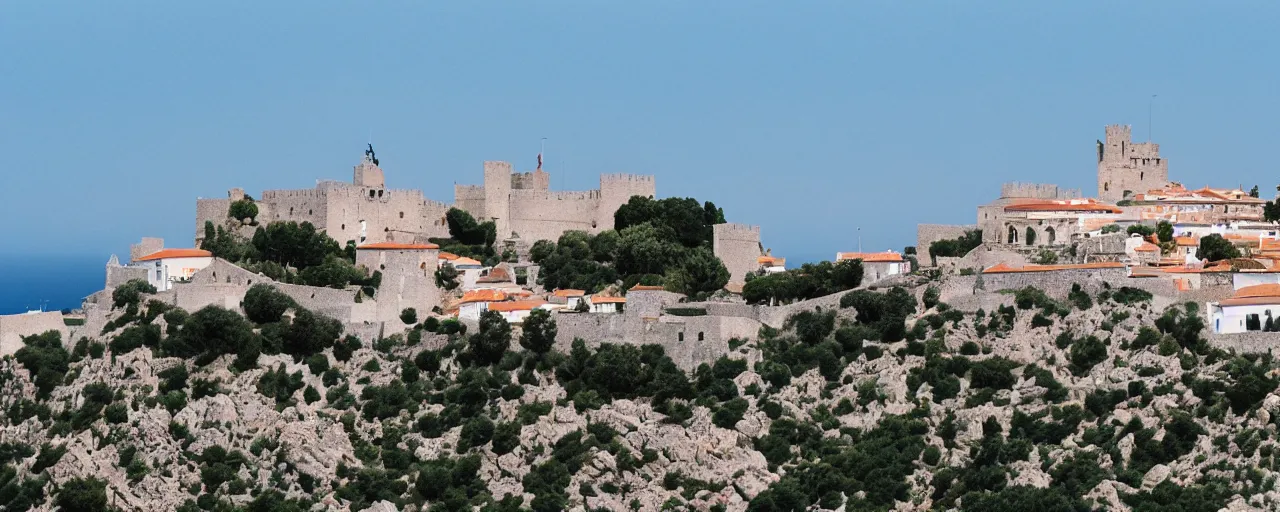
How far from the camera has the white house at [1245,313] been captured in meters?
51.5

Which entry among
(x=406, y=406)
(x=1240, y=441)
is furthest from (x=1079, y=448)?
(x=406, y=406)

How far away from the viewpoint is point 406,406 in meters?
52.9

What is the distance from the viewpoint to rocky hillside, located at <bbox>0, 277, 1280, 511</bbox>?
4838 centimetres

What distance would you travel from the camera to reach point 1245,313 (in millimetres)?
51688

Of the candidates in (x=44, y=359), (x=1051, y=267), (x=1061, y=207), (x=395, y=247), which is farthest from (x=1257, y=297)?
(x=44, y=359)

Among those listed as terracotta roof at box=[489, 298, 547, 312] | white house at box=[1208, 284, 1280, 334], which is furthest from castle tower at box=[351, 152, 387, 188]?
white house at box=[1208, 284, 1280, 334]

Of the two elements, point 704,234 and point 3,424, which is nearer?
point 3,424

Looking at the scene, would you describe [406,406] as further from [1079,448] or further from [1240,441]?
[1240,441]

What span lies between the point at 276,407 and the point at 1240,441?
21454mm

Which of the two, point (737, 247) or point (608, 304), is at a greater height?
point (737, 247)

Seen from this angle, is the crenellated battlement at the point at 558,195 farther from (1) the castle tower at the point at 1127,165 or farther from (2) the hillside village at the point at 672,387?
(1) the castle tower at the point at 1127,165

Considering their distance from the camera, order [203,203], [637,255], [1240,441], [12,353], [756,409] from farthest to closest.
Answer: [203,203], [637,255], [12,353], [756,409], [1240,441]

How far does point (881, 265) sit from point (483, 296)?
10274 mm

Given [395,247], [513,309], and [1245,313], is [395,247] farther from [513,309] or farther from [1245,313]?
[1245,313]
